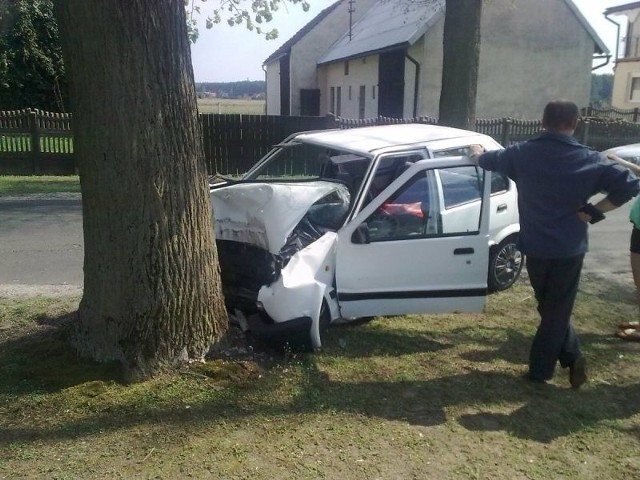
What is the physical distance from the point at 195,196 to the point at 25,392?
66.7 inches

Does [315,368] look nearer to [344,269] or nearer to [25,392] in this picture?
[344,269]

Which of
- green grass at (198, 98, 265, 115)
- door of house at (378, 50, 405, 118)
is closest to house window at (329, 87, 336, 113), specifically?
green grass at (198, 98, 265, 115)

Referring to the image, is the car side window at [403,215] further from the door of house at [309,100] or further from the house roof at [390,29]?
the door of house at [309,100]

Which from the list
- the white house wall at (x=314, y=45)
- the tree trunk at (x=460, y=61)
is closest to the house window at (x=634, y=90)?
the white house wall at (x=314, y=45)

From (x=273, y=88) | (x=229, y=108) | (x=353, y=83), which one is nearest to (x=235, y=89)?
(x=229, y=108)

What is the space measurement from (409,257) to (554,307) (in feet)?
4.22

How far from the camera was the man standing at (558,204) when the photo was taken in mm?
4055

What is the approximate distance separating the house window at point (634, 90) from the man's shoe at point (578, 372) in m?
41.3

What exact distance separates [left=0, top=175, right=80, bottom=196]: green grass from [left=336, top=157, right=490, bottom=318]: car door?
10.5m

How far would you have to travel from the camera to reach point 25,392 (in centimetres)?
416

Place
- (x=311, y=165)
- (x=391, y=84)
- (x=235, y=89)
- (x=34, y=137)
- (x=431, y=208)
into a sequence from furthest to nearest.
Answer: (x=235, y=89) → (x=391, y=84) → (x=34, y=137) → (x=311, y=165) → (x=431, y=208)

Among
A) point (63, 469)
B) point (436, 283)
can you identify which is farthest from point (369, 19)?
point (63, 469)

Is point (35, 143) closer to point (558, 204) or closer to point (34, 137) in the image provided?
point (34, 137)

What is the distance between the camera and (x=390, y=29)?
26891 millimetres
